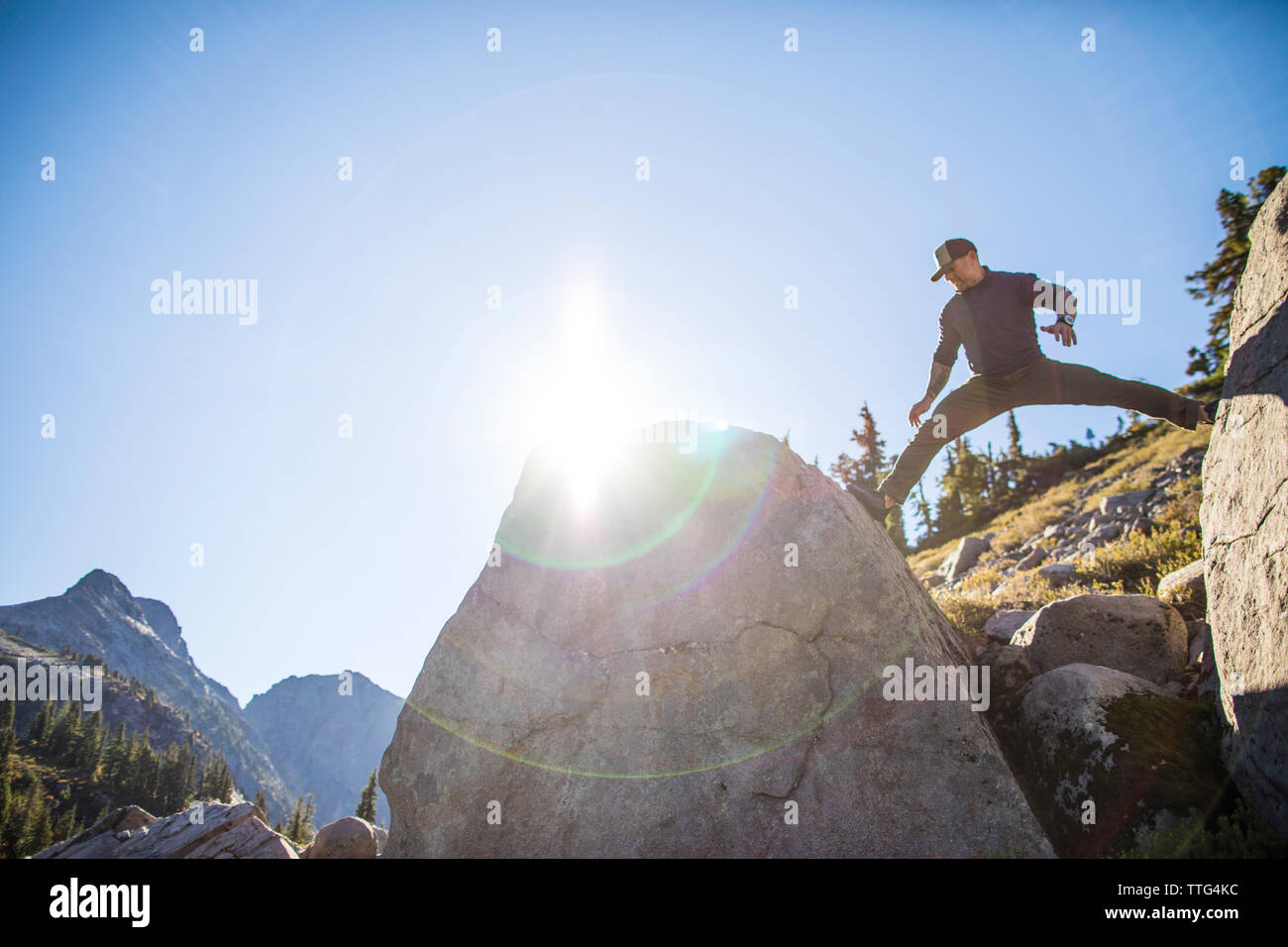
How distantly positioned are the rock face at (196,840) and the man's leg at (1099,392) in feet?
39.7

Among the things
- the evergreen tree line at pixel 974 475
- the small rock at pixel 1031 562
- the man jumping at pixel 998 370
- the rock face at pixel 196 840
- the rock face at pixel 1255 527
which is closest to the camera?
the rock face at pixel 1255 527

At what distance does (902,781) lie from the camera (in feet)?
18.8

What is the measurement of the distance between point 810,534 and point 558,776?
3812 mm

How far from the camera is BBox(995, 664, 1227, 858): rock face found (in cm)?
547

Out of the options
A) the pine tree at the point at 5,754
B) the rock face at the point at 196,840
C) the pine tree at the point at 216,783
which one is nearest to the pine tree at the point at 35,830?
the pine tree at the point at 5,754

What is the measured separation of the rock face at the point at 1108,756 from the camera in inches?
215

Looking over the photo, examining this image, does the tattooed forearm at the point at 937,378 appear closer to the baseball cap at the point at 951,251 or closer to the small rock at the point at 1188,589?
the baseball cap at the point at 951,251

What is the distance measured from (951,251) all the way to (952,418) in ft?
6.54

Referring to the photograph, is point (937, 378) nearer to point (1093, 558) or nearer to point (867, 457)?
point (1093, 558)

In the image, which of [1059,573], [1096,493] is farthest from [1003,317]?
[1096,493]

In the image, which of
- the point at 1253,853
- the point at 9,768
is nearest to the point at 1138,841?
the point at 1253,853

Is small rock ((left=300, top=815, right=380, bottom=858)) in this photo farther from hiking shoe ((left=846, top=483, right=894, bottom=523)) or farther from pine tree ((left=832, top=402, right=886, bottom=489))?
pine tree ((left=832, top=402, right=886, bottom=489))

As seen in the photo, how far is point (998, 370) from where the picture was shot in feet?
23.2

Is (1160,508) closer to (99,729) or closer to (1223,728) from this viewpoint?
(1223,728)
